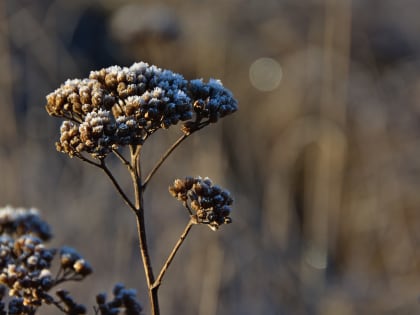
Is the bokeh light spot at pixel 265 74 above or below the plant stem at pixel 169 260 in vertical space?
above

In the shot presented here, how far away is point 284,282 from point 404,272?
1.90 metres

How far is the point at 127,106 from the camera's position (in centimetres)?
208

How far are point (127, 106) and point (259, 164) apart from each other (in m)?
8.57

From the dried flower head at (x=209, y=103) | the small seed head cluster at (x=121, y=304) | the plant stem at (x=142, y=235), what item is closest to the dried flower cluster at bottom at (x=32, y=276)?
the small seed head cluster at (x=121, y=304)

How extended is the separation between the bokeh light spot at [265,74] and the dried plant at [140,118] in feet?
32.9

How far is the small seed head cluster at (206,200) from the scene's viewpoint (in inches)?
82.5

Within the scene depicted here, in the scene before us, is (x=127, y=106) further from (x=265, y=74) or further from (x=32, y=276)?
(x=265, y=74)

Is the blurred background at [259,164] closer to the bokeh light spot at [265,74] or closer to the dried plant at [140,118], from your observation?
the bokeh light spot at [265,74]

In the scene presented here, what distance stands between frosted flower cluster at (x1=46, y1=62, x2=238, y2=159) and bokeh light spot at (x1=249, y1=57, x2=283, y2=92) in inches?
393

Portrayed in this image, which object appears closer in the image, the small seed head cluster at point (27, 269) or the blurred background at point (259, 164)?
the small seed head cluster at point (27, 269)

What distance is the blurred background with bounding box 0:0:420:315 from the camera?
6.63 metres

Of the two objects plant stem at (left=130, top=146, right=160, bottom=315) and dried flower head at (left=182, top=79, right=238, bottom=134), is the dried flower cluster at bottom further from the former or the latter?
dried flower head at (left=182, top=79, right=238, bottom=134)

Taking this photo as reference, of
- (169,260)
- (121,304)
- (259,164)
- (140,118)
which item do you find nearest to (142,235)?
(169,260)

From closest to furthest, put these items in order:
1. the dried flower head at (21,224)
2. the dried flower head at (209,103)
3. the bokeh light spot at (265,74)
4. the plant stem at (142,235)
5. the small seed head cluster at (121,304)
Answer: the plant stem at (142,235) → the dried flower head at (209,103) → the small seed head cluster at (121,304) → the dried flower head at (21,224) → the bokeh light spot at (265,74)
